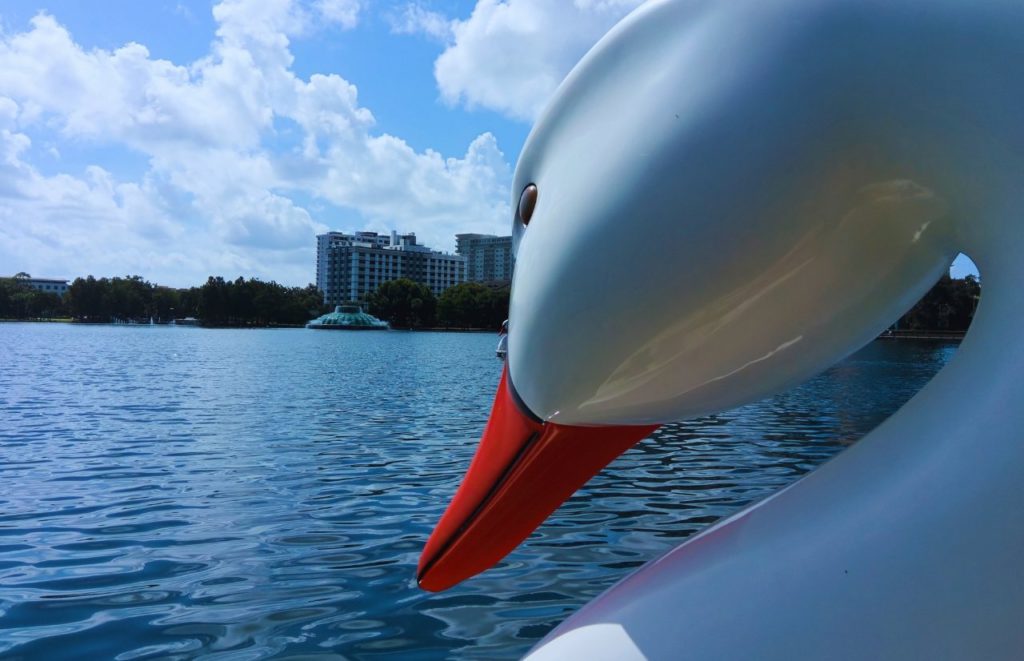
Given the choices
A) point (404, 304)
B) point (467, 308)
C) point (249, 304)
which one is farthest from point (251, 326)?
point (467, 308)

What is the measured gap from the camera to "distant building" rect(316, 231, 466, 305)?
140750 millimetres

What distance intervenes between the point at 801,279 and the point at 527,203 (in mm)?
457

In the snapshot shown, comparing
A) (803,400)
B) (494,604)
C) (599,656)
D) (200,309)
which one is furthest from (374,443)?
(200,309)

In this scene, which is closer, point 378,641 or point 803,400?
point 378,641

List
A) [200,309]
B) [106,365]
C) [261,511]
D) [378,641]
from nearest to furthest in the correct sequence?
[378,641] → [261,511] → [106,365] → [200,309]

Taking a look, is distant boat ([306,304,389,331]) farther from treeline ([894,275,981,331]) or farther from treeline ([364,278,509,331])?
Answer: treeline ([894,275,981,331])

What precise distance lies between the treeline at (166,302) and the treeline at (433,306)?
Result: 15.1 m

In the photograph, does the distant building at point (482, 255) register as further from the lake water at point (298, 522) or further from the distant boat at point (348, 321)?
the lake water at point (298, 522)

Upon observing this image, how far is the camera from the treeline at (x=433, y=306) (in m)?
96.1

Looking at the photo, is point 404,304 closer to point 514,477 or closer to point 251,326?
point 251,326

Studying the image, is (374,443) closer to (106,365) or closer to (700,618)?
(700,618)

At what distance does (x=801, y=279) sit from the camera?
3.14 ft

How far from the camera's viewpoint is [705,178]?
948mm

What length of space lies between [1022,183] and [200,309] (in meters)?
111
